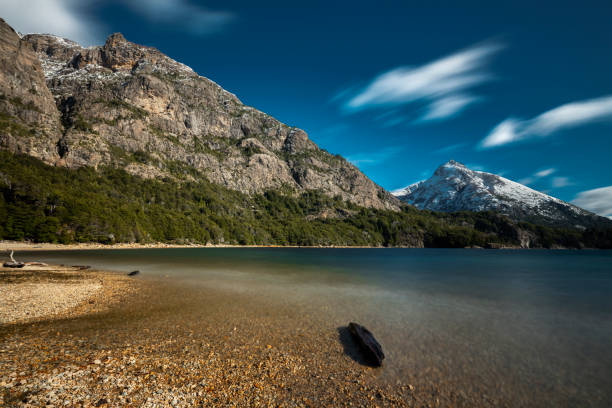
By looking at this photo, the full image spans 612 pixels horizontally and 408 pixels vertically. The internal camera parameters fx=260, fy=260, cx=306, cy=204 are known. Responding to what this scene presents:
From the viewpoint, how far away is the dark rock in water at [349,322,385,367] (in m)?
11.6

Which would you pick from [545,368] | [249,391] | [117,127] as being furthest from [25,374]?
[117,127]

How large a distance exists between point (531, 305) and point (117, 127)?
25050 cm

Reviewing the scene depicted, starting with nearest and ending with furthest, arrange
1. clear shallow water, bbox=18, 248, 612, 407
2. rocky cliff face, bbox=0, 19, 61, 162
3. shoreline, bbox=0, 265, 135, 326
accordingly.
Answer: clear shallow water, bbox=18, 248, 612, 407 → shoreline, bbox=0, 265, 135, 326 → rocky cliff face, bbox=0, 19, 61, 162

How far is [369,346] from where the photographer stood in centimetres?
1226

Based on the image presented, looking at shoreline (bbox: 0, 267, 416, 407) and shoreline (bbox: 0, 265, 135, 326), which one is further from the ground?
shoreline (bbox: 0, 267, 416, 407)

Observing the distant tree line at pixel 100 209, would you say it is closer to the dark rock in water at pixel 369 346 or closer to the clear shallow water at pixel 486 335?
the clear shallow water at pixel 486 335

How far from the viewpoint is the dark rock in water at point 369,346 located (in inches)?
456

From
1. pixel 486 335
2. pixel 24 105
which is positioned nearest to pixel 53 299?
pixel 486 335

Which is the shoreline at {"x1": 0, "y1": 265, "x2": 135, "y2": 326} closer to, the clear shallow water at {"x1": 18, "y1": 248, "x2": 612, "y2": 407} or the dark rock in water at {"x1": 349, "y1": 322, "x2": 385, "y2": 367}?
the clear shallow water at {"x1": 18, "y1": 248, "x2": 612, "y2": 407}

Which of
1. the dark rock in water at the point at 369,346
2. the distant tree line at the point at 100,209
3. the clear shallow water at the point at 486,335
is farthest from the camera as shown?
the distant tree line at the point at 100,209

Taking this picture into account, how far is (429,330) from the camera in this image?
16.7 metres

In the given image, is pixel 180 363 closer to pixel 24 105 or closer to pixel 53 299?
pixel 53 299

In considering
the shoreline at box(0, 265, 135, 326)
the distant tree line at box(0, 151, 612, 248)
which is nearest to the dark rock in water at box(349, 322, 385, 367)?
the shoreline at box(0, 265, 135, 326)

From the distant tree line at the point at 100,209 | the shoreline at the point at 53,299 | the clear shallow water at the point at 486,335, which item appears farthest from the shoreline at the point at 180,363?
the distant tree line at the point at 100,209
